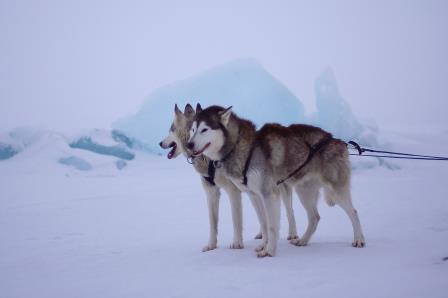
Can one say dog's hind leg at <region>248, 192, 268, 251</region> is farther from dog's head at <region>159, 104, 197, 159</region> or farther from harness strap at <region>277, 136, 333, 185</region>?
dog's head at <region>159, 104, 197, 159</region>

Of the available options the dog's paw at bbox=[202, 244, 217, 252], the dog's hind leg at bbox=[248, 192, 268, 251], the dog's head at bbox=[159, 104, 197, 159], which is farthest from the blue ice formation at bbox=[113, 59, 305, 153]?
the dog's hind leg at bbox=[248, 192, 268, 251]

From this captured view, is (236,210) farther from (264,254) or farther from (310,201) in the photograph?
(310,201)

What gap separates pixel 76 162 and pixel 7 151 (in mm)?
4317

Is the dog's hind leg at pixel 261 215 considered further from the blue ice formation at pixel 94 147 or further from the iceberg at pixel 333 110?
the iceberg at pixel 333 110

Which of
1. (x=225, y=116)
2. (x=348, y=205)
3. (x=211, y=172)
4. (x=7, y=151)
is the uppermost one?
(x=225, y=116)

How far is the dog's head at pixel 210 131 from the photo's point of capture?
15.0 ft

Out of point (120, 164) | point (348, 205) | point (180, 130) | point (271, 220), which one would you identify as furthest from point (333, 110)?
point (271, 220)

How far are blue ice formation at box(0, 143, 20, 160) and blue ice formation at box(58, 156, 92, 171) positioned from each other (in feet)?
10.9

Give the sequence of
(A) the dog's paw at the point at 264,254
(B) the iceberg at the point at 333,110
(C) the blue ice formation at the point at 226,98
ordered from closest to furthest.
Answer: (A) the dog's paw at the point at 264,254 < (B) the iceberg at the point at 333,110 < (C) the blue ice formation at the point at 226,98

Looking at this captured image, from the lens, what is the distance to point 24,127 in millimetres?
23578

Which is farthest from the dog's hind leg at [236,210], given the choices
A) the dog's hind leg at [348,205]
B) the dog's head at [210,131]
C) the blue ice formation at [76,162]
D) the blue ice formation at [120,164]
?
the blue ice formation at [120,164]

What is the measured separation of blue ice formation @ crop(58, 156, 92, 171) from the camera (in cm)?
2072

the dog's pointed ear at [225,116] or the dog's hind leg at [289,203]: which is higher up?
the dog's pointed ear at [225,116]

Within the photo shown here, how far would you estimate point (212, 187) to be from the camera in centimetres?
568
